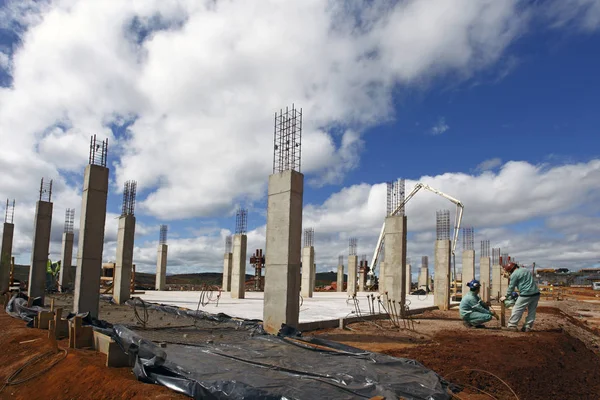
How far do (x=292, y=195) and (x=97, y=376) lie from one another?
16.7 ft

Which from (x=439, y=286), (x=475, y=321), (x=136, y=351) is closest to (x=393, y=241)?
(x=475, y=321)

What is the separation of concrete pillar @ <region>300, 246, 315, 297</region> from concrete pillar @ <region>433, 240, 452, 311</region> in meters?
9.93

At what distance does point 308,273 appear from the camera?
29.5 m

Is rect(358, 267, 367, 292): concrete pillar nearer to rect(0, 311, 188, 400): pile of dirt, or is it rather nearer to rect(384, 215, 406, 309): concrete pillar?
rect(384, 215, 406, 309): concrete pillar

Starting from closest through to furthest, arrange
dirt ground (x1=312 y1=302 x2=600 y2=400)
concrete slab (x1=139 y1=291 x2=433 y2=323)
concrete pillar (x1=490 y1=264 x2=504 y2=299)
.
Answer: dirt ground (x1=312 y1=302 x2=600 y2=400) → concrete slab (x1=139 y1=291 x2=433 y2=323) → concrete pillar (x1=490 y1=264 x2=504 y2=299)

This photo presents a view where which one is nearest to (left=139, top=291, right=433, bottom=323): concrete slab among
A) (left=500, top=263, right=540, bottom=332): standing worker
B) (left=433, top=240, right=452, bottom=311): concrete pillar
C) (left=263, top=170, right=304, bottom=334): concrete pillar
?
(left=433, top=240, right=452, bottom=311): concrete pillar

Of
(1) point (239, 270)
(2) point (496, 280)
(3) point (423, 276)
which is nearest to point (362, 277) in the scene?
(3) point (423, 276)

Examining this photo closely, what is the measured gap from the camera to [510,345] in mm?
8477

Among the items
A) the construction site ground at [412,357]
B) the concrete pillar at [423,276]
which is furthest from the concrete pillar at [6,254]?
the concrete pillar at [423,276]

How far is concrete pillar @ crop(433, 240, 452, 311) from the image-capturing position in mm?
20062

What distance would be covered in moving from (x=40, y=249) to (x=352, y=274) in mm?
21040

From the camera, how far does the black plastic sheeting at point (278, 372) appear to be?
4531 mm

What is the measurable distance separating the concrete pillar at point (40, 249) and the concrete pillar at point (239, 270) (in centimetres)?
882

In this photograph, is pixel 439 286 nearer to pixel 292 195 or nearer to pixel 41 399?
pixel 292 195
